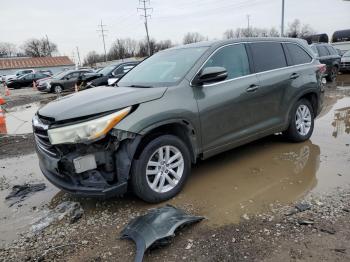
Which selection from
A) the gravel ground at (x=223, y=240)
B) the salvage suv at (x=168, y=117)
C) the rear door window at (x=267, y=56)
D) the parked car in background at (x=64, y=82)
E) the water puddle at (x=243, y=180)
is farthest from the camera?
the parked car in background at (x=64, y=82)

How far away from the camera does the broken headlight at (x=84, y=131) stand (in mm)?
3338

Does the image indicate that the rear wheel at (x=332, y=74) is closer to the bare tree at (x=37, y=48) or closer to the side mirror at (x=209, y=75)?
the side mirror at (x=209, y=75)

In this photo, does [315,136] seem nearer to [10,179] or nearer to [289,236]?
[289,236]

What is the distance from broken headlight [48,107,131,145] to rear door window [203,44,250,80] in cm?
165

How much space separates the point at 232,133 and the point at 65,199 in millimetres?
2350

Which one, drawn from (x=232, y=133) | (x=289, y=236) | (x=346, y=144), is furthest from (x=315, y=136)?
(x=289, y=236)

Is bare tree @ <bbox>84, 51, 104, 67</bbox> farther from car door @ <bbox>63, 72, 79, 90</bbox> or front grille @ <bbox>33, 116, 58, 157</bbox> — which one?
front grille @ <bbox>33, 116, 58, 157</bbox>

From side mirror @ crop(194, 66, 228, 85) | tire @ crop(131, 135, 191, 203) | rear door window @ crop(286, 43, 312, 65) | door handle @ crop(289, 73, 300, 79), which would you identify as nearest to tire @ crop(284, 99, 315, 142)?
door handle @ crop(289, 73, 300, 79)

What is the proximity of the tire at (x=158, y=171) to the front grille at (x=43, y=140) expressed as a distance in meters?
0.91

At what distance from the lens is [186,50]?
4.79 m

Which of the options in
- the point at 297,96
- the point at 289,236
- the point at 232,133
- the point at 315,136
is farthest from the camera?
the point at 315,136

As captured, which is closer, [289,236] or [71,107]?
[289,236]

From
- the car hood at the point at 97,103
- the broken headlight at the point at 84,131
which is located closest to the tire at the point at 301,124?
the car hood at the point at 97,103

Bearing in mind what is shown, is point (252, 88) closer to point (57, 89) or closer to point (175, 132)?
point (175, 132)
